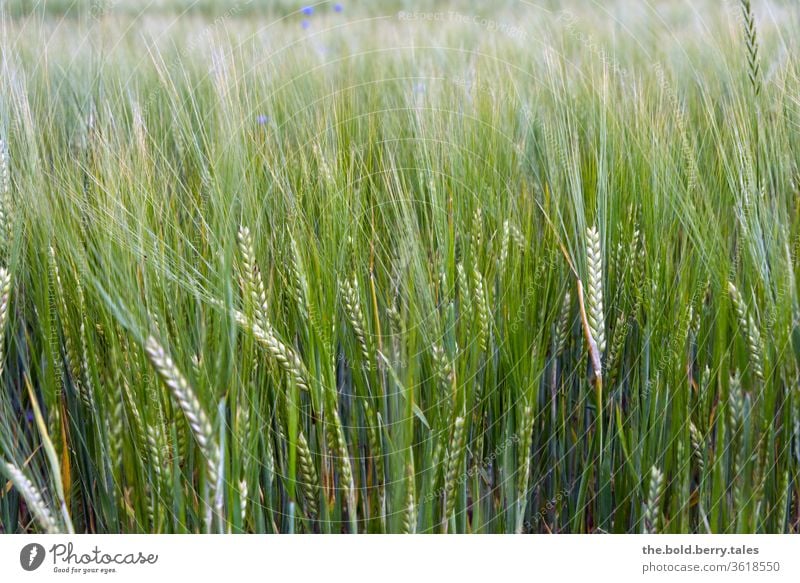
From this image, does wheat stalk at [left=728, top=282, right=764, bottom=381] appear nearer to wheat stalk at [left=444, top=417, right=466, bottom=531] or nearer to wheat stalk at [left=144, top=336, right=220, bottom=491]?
wheat stalk at [left=444, top=417, right=466, bottom=531]

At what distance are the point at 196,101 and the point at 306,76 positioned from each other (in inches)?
6.1

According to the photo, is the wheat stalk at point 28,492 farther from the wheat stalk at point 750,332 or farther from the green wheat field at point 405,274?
the wheat stalk at point 750,332

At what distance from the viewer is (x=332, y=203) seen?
805mm

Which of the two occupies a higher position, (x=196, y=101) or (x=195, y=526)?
(x=196, y=101)

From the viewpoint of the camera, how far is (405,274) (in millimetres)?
791

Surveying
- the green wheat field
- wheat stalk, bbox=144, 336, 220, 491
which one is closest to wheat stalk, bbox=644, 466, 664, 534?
the green wheat field

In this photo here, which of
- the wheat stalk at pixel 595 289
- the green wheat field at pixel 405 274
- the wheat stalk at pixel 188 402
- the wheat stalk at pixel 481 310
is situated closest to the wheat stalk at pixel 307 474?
the green wheat field at pixel 405 274
